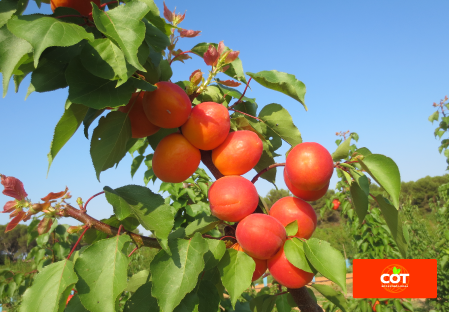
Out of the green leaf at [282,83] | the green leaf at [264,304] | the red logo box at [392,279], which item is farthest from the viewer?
→ the red logo box at [392,279]

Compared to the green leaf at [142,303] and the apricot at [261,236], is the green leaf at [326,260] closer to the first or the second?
the apricot at [261,236]

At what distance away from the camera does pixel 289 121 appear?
990 mm

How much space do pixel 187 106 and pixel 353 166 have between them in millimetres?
543

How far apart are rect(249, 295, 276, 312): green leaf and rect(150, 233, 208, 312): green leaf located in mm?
476

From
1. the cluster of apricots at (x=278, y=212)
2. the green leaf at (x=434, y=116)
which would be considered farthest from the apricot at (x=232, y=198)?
the green leaf at (x=434, y=116)

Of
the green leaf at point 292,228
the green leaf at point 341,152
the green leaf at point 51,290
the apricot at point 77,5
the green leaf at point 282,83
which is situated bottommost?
the green leaf at point 51,290

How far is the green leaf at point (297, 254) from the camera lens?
752 mm

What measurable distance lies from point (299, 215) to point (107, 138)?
0.58m

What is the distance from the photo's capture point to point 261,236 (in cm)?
77

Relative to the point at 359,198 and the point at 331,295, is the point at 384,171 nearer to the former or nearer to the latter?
the point at 359,198

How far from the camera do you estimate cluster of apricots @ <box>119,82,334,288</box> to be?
796 mm

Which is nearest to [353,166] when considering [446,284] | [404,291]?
[404,291]

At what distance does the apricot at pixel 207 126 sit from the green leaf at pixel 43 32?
0.33 metres

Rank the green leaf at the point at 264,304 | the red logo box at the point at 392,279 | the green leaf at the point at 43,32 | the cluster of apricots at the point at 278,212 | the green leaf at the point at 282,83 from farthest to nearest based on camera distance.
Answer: the red logo box at the point at 392,279 < the green leaf at the point at 264,304 < the green leaf at the point at 282,83 < the cluster of apricots at the point at 278,212 < the green leaf at the point at 43,32
